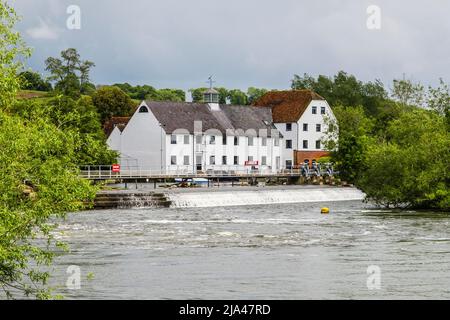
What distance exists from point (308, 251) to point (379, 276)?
815cm

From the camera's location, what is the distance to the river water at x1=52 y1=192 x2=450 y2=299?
30.5 m

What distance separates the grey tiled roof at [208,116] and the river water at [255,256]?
157ft

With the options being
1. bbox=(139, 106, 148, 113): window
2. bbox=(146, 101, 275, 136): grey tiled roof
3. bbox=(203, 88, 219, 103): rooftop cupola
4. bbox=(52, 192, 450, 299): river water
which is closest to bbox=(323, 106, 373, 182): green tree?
bbox=(146, 101, 275, 136): grey tiled roof

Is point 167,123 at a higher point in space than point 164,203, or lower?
higher

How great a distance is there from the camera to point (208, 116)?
117375 millimetres

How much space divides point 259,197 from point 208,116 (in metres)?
37.1

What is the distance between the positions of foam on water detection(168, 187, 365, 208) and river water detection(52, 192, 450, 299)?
11.1 metres

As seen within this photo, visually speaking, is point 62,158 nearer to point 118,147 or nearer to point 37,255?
point 37,255

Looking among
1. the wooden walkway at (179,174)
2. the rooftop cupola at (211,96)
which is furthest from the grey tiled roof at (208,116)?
the wooden walkway at (179,174)

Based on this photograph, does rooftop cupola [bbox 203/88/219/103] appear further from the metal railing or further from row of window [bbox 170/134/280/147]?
the metal railing

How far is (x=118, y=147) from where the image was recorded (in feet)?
379

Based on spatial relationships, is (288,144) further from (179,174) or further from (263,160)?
(179,174)
